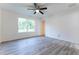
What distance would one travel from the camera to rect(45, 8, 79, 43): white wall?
18.2 feet

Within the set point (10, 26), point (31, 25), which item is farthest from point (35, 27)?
point (10, 26)

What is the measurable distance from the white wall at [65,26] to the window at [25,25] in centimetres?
185

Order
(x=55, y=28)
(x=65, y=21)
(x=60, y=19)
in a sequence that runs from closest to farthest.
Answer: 1. (x=65, y=21)
2. (x=60, y=19)
3. (x=55, y=28)

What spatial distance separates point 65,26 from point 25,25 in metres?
3.64

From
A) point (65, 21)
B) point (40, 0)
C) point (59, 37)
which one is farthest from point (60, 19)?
point (40, 0)

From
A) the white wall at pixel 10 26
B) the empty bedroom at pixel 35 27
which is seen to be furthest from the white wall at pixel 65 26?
the white wall at pixel 10 26

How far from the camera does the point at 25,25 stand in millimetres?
8094

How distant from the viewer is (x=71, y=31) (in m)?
5.90

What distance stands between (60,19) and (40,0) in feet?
20.2

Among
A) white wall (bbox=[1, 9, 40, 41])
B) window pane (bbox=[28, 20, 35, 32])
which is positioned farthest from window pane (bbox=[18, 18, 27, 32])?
window pane (bbox=[28, 20, 35, 32])

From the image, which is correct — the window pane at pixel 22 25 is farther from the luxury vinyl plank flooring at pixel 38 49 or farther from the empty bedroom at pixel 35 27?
the luxury vinyl plank flooring at pixel 38 49

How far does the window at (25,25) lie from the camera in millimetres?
7473

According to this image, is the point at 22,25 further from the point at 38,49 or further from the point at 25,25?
the point at 38,49
